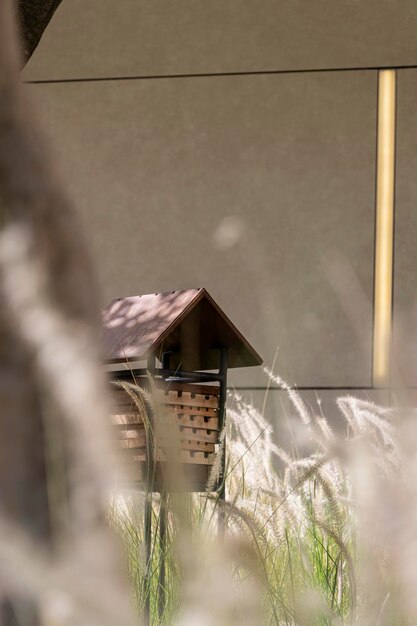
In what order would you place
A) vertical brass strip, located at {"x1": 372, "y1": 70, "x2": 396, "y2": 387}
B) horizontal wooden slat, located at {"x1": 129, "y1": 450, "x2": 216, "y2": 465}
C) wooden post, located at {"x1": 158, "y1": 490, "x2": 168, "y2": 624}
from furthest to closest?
1. vertical brass strip, located at {"x1": 372, "y1": 70, "x2": 396, "y2": 387}
2. horizontal wooden slat, located at {"x1": 129, "y1": 450, "x2": 216, "y2": 465}
3. wooden post, located at {"x1": 158, "y1": 490, "x2": 168, "y2": 624}

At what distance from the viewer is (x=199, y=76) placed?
5266mm

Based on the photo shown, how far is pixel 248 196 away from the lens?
5.19m

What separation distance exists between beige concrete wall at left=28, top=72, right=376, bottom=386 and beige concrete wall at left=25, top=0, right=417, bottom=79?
3.8 inches

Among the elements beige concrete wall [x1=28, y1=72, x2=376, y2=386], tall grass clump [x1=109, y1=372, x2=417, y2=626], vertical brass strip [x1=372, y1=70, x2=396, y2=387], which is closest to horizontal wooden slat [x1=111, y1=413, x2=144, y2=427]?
tall grass clump [x1=109, y1=372, x2=417, y2=626]

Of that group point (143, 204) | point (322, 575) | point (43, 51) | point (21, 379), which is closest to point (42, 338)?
point (21, 379)

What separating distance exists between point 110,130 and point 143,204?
1.43 ft

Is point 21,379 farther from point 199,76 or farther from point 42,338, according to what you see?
point 199,76

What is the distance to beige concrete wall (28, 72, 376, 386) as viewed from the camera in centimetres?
510

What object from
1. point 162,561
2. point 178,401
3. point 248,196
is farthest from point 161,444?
point 248,196

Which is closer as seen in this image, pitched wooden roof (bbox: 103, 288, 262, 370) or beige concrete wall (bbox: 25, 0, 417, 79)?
pitched wooden roof (bbox: 103, 288, 262, 370)

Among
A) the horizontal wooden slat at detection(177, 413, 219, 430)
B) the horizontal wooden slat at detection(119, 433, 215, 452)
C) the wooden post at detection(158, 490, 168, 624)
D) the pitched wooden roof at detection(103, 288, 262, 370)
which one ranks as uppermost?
the pitched wooden roof at detection(103, 288, 262, 370)

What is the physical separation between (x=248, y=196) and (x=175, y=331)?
Answer: 3566 mm

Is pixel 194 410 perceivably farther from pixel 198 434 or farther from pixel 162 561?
pixel 162 561

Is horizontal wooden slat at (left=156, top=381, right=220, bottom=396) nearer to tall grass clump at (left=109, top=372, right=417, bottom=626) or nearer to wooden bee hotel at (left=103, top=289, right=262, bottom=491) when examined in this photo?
wooden bee hotel at (left=103, top=289, right=262, bottom=491)
